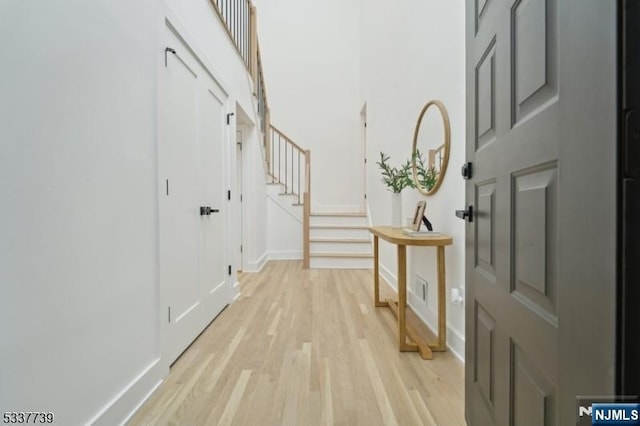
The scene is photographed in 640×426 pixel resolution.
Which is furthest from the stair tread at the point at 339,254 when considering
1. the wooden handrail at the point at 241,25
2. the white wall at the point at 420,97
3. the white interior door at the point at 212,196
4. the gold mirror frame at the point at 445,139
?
the wooden handrail at the point at 241,25

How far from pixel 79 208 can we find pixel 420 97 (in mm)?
2577

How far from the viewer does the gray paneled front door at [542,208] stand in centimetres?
51

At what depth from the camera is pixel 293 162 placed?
659 centimetres

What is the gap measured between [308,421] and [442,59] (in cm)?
238

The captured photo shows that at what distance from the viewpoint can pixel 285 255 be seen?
557cm

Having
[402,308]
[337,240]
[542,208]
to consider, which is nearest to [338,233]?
[337,240]

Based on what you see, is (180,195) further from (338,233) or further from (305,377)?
(338,233)

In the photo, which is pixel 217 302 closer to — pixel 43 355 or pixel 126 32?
pixel 43 355

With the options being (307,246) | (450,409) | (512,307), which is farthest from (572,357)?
(307,246)

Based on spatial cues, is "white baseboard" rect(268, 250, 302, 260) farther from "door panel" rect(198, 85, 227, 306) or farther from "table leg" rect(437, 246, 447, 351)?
"table leg" rect(437, 246, 447, 351)

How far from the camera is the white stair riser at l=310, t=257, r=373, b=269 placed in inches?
193

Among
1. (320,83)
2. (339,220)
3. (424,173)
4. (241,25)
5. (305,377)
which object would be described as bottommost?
(305,377)

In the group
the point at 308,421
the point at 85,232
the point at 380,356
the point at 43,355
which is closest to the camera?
the point at 43,355

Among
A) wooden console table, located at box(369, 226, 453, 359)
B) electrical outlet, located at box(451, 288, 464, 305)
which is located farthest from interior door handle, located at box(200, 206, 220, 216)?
electrical outlet, located at box(451, 288, 464, 305)
